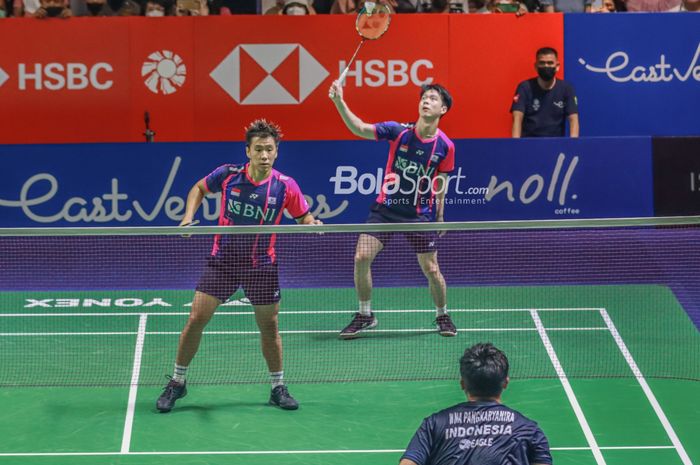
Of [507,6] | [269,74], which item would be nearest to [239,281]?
[269,74]

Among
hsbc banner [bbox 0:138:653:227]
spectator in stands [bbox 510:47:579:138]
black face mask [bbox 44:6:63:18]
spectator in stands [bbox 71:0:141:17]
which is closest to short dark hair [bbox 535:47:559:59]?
spectator in stands [bbox 510:47:579:138]

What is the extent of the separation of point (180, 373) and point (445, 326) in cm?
270

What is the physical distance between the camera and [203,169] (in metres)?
14.2

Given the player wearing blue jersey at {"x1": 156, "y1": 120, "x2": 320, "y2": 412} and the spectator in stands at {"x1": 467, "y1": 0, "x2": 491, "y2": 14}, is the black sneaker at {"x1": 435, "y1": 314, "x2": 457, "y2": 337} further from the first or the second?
the spectator in stands at {"x1": 467, "y1": 0, "x2": 491, "y2": 14}

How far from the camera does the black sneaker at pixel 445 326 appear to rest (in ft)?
38.7

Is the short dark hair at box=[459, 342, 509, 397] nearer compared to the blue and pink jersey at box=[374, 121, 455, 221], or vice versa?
the short dark hair at box=[459, 342, 509, 397]

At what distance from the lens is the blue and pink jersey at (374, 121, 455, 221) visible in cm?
1172

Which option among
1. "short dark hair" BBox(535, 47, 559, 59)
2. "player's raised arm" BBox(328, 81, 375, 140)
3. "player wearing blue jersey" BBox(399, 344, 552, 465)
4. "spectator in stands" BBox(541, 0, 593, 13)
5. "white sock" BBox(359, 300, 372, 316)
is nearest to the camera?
"player wearing blue jersey" BBox(399, 344, 552, 465)

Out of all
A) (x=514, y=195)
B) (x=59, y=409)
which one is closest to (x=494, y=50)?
(x=514, y=195)

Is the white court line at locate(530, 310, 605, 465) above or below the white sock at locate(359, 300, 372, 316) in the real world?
below

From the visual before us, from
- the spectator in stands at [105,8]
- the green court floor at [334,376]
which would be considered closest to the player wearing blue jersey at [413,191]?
the green court floor at [334,376]

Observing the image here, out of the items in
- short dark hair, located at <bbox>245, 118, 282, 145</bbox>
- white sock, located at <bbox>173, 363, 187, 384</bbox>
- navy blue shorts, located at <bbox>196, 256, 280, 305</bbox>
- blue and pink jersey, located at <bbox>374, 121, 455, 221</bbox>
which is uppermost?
short dark hair, located at <bbox>245, 118, 282, 145</bbox>

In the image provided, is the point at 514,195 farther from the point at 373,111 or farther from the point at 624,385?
the point at 624,385

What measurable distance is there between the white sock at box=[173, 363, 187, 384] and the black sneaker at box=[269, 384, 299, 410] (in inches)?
27.5
